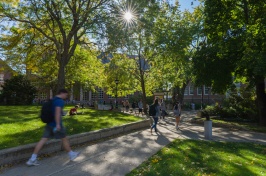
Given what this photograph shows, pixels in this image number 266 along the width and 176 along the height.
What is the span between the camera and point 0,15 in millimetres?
17172

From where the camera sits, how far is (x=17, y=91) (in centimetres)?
3438

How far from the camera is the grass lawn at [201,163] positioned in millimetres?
5910

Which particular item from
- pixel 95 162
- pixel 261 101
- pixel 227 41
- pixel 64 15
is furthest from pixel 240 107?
pixel 95 162

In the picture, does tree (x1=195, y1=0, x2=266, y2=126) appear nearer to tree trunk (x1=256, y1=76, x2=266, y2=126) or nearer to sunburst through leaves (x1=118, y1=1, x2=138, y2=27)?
tree trunk (x1=256, y1=76, x2=266, y2=126)

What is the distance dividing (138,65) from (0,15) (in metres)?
17.9

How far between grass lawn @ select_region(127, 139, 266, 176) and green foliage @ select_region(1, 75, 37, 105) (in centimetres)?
3010

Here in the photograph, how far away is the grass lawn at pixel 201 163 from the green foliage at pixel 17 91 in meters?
30.1

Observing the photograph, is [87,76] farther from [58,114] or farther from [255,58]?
[58,114]

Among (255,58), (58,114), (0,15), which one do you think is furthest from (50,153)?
(0,15)

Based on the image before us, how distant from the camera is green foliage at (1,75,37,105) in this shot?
3384 cm

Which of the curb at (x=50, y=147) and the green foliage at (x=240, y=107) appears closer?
the curb at (x=50, y=147)

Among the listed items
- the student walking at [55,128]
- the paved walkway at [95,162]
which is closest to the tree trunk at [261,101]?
the paved walkway at [95,162]

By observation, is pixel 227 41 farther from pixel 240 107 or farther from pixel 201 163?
pixel 201 163

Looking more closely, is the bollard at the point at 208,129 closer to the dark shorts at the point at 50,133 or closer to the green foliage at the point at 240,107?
the dark shorts at the point at 50,133
